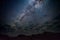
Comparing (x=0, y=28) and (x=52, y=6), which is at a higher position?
(x=52, y=6)

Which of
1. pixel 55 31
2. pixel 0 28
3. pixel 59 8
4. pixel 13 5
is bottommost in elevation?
pixel 55 31

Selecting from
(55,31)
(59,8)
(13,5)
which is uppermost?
(13,5)

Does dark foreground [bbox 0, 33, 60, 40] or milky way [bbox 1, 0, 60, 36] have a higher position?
milky way [bbox 1, 0, 60, 36]

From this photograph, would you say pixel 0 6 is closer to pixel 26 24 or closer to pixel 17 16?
pixel 17 16

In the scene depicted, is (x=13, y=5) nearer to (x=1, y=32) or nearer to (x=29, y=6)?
(x=29, y=6)

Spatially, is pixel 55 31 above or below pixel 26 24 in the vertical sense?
below

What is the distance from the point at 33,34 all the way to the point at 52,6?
700 millimetres

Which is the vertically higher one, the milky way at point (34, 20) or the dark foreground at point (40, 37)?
the milky way at point (34, 20)

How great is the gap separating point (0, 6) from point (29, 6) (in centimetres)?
62

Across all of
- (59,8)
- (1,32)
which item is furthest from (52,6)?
(1,32)

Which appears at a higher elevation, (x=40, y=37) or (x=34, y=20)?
(x=34, y=20)

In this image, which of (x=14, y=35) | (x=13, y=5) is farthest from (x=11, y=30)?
(x=13, y=5)

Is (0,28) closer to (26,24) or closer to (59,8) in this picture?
(26,24)

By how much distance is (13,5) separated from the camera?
10.4 feet
